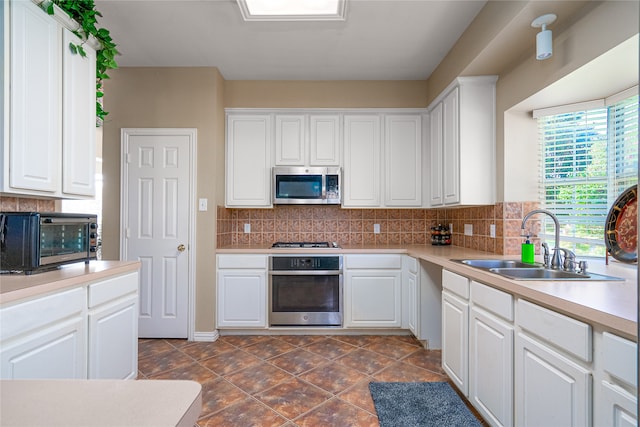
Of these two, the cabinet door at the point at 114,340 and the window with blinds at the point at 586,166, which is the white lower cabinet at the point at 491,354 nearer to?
the window with blinds at the point at 586,166

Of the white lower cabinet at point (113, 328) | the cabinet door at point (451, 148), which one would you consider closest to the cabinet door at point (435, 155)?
the cabinet door at point (451, 148)

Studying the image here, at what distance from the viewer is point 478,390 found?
6.05ft

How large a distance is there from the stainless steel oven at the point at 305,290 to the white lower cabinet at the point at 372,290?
10 cm

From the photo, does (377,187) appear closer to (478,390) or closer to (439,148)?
(439,148)

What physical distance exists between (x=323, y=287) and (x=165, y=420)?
2787 mm

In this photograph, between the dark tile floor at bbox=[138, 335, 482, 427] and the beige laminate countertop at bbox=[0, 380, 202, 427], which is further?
the dark tile floor at bbox=[138, 335, 482, 427]

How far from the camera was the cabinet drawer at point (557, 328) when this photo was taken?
3.66 ft

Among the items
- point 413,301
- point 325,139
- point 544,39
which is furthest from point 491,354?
point 325,139

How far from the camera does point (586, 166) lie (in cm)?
221

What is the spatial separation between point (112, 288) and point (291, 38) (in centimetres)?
225

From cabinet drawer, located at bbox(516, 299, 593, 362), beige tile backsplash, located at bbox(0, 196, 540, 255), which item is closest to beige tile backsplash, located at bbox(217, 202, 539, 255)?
beige tile backsplash, located at bbox(0, 196, 540, 255)

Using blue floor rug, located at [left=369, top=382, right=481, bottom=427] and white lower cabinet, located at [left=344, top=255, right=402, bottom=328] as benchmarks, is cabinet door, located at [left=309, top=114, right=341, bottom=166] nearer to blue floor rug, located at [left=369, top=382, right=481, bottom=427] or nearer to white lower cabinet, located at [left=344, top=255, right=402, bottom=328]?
white lower cabinet, located at [left=344, top=255, right=402, bottom=328]

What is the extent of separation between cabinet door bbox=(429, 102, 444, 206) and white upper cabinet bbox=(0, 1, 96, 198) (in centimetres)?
280

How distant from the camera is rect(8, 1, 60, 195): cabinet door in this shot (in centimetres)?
162
